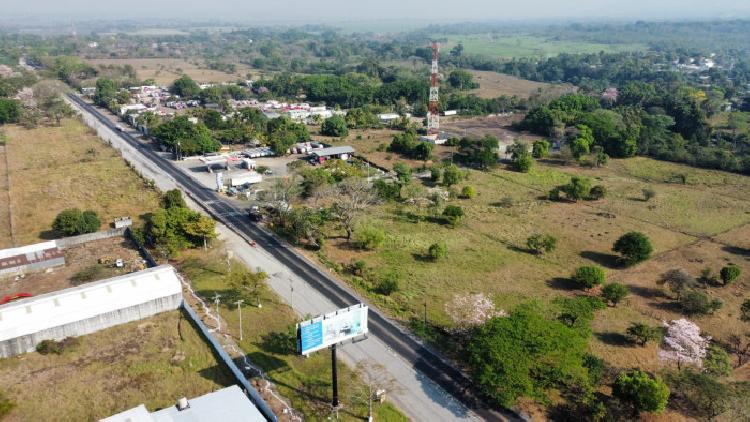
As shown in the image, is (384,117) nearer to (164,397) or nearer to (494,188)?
(494,188)

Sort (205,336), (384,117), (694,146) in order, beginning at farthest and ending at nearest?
(384,117), (694,146), (205,336)

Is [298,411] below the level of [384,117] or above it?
below

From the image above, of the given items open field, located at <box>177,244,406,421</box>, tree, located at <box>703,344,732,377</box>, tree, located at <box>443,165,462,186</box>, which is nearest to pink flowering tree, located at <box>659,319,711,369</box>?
tree, located at <box>703,344,732,377</box>

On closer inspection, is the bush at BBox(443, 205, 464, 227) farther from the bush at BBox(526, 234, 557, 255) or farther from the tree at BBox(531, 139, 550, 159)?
the tree at BBox(531, 139, 550, 159)

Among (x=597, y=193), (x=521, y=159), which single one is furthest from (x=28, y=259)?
(x=597, y=193)

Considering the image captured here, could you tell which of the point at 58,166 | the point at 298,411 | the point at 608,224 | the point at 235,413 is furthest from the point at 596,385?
the point at 58,166

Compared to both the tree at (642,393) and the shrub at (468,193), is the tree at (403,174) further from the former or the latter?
the tree at (642,393)
